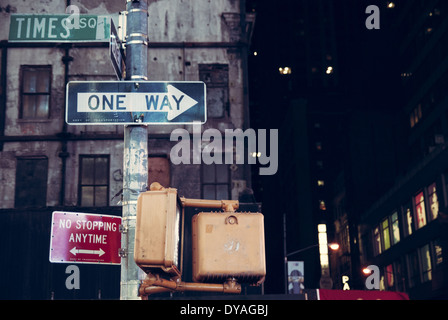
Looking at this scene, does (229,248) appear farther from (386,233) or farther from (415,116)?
(415,116)

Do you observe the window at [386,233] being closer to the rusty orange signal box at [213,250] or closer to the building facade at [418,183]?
the building facade at [418,183]

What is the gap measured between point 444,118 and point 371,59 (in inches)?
2113

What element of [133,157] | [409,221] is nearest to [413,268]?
[409,221]

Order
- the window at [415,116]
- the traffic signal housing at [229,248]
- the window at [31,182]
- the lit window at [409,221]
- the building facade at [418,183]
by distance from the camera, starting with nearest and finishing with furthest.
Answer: the traffic signal housing at [229,248]
the window at [31,182]
the building facade at [418,183]
the lit window at [409,221]
the window at [415,116]

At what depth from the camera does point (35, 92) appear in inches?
890

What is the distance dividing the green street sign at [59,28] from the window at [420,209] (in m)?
55.2

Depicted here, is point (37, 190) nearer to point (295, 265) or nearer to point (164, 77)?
point (164, 77)

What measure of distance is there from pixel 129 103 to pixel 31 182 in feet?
56.0

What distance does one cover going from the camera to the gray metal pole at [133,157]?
5246 mm

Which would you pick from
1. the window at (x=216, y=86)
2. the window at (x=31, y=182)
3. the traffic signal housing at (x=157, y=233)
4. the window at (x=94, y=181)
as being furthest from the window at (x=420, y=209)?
the traffic signal housing at (x=157, y=233)

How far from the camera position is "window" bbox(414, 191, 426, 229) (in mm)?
59062
